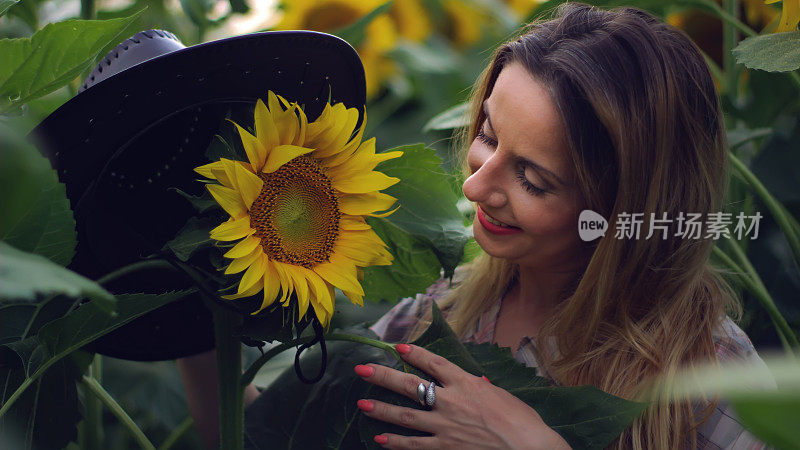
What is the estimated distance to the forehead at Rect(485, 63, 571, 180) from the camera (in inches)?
30.0

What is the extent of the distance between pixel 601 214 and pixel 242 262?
0.40 meters

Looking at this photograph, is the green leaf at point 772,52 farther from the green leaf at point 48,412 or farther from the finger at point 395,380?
the green leaf at point 48,412

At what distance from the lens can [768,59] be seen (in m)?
0.77

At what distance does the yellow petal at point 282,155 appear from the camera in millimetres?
613

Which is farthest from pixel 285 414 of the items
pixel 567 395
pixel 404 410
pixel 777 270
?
pixel 777 270

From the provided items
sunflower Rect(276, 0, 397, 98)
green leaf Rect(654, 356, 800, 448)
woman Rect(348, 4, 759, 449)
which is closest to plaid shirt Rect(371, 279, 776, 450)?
woman Rect(348, 4, 759, 449)

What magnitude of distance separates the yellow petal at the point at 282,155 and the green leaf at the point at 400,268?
0.17m

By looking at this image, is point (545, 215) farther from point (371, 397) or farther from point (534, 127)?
point (371, 397)

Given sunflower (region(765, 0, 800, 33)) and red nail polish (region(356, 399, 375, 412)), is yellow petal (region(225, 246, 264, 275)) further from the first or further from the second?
sunflower (region(765, 0, 800, 33))

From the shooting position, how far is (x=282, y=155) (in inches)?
24.2

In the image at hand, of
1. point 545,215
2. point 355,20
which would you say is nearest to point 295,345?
point 545,215

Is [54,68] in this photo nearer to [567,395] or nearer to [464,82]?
[567,395]

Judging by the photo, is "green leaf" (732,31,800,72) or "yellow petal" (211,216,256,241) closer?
"yellow petal" (211,216,256,241)

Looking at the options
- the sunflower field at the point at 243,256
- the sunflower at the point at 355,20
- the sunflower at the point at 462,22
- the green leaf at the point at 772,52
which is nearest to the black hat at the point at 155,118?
the sunflower field at the point at 243,256
